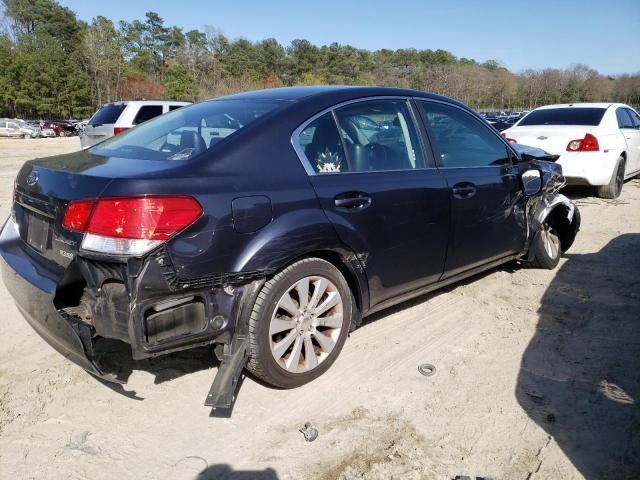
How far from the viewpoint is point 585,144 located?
26.7 ft

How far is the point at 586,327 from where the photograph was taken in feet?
12.4

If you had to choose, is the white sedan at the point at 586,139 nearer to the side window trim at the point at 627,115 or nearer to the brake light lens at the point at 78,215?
the side window trim at the point at 627,115

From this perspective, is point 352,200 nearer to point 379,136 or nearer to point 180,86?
point 379,136

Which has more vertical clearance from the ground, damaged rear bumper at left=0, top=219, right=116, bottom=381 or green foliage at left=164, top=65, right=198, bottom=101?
green foliage at left=164, top=65, right=198, bottom=101

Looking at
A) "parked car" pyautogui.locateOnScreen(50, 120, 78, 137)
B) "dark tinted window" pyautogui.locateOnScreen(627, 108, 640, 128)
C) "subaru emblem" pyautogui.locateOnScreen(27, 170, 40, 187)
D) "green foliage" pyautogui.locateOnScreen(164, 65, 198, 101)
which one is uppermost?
"green foliage" pyautogui.locateOnScreen(164, 65, 198, 101)

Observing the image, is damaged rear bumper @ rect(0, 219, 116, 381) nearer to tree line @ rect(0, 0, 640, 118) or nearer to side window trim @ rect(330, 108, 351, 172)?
side window trim @ rect(330, 108, 351, 172)

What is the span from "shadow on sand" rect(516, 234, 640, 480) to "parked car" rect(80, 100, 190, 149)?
31.0 ft

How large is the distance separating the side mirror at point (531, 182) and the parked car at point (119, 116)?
8.82m

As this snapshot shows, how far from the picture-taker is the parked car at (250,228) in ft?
7.87

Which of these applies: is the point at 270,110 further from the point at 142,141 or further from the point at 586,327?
the point at 586,327

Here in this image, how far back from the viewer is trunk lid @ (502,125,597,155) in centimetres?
820

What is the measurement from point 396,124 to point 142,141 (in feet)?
5.39

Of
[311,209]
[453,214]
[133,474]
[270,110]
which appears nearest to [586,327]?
[453,214]

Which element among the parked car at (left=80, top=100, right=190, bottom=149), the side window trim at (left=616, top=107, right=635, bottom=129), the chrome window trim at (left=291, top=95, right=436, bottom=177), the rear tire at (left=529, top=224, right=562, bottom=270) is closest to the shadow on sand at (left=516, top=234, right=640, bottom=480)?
the rear tire at (left=529, top=224, right=562, bottom=270)
